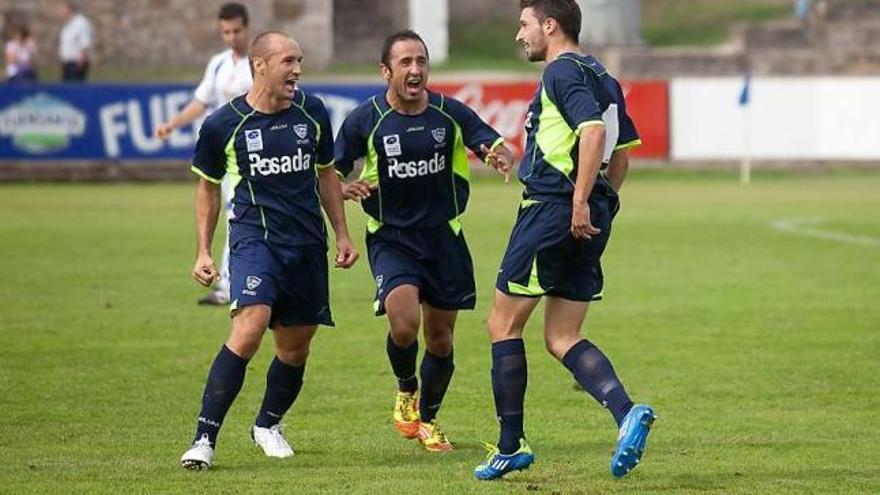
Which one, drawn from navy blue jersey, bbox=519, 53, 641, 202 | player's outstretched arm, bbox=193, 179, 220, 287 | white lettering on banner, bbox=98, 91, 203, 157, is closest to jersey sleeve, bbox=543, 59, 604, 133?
Answer: navy blue jersey, bbox=519, 53, 641, 202

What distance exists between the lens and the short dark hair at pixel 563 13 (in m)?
8.93

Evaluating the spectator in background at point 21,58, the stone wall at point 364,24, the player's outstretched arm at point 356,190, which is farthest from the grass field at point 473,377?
the stone wall at point 364,24

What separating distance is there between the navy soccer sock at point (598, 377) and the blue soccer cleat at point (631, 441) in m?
0.18

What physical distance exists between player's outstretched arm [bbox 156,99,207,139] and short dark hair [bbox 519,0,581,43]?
720 cm

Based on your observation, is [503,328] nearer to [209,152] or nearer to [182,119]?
[209,152]

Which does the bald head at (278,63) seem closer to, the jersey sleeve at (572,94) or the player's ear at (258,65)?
the player's ear at (258,65)

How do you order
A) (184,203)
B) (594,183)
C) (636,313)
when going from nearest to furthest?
(594,183) < (636,313) < (184,203)

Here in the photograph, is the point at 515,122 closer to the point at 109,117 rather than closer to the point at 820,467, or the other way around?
the point at 109,117

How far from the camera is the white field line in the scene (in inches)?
888

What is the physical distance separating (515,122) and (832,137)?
5564 mm

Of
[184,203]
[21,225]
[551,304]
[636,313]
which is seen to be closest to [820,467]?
[551,304]

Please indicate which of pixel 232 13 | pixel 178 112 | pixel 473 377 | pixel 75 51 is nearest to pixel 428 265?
pixel 473 377

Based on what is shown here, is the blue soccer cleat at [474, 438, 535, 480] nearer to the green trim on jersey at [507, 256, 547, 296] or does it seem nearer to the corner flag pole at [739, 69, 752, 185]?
the green trim on jersey at [507, 256, 547, 296]

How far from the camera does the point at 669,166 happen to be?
34.3 meters
